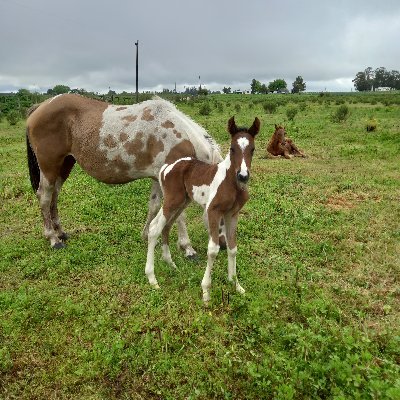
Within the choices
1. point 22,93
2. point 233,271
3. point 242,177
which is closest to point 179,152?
point 242,177

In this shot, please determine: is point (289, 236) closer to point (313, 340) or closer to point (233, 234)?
point (233, 234)

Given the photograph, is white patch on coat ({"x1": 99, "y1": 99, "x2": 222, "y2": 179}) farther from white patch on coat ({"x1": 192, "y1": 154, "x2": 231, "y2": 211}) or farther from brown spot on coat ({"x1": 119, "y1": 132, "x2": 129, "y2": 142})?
white patch on coat ({"x1": 192, "y1": 154, "x2": 231, "y2": 211})

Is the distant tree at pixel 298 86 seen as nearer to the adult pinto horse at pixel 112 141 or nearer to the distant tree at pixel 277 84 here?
the distant tree at pixel 277 84

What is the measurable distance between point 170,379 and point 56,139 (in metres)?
4.82

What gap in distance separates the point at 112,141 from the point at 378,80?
149656 millimetres

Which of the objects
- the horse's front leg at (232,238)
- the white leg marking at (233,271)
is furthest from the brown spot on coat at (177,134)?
the white leg marking at (233,271)

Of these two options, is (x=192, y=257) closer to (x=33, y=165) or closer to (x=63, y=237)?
(x=63, y=237)

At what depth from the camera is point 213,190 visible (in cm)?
514

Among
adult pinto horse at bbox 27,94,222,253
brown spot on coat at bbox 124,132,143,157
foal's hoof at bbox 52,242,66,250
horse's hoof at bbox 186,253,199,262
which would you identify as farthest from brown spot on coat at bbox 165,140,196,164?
foal's hoof at bbox 52,242,66,250

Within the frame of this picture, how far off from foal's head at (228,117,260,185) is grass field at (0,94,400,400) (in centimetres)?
162

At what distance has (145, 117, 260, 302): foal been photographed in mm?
4746

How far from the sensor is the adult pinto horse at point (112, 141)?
6336mm

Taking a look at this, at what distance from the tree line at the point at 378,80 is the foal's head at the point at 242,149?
146 meters

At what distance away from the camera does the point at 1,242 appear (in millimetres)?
7301
